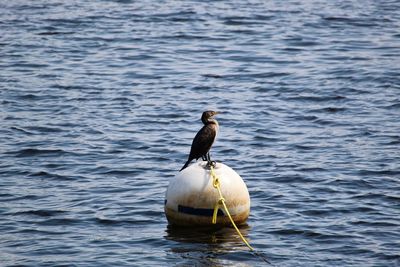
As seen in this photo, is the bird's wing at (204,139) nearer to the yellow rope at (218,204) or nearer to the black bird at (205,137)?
the black bird at (205,137)

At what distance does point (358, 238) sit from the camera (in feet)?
50.2

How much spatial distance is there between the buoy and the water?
34 centimetres

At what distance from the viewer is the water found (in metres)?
15.2

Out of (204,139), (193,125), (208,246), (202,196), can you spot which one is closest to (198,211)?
(202,196)

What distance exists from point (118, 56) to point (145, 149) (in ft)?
33.6

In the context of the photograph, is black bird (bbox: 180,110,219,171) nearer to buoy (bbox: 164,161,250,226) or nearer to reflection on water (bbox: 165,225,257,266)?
buoy (bbox: 164,161,250,226)

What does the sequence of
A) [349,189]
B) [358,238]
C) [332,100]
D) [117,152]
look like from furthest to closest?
[332,100]
[117,152]
[349,189]
[358,238]

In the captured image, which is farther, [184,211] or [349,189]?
[349,189]

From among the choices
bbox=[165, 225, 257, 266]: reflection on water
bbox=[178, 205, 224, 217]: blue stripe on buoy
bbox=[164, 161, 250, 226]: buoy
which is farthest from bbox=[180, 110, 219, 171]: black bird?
bbox=[165, 225, 257, 266]: reflection on water

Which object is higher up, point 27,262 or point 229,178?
point 229,178

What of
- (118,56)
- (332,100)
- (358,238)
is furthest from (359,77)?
(358,238)

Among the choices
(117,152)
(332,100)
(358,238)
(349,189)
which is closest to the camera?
(358,238)

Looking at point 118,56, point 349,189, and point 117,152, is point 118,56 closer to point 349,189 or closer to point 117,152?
point 117,152

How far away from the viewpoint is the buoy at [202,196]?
14641mm
